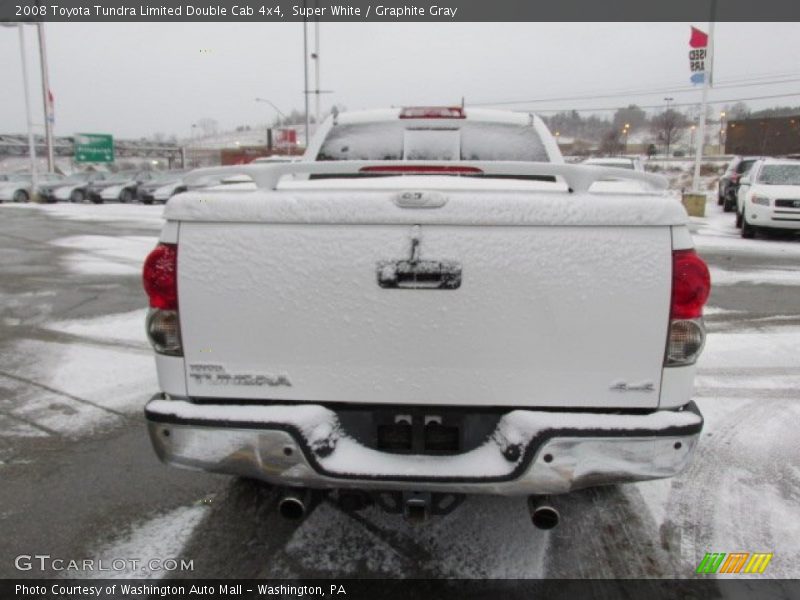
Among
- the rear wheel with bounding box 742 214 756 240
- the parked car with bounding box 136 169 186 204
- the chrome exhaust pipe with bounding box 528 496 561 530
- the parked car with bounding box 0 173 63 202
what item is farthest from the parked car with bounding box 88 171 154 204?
the chrome exhaust pipe with bounding box 528 496 561 530

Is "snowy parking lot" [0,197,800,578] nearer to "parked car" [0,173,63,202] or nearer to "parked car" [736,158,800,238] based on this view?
"parked car" [736,158,800,238]

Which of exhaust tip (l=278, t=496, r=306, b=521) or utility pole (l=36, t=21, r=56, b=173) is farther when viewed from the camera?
utility pole (l=36, t=21, r=56, b=173)

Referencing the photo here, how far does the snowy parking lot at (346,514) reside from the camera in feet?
9.73

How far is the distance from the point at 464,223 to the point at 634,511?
2.04m

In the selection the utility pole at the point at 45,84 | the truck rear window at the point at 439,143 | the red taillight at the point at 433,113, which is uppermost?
the utility pole at the point at 45,84

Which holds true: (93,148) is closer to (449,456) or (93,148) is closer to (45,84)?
(45,84)

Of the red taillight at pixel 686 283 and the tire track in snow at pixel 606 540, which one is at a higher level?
the red taillight at pixel 686 283

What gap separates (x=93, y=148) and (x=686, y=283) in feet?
159

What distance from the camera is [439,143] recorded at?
4.69 metres

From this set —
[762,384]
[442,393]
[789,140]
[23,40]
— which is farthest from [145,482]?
[789,140]

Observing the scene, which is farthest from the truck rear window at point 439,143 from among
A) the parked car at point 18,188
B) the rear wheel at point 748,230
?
the parked car at point 18,188

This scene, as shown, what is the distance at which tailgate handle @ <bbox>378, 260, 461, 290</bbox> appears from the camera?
235 cm

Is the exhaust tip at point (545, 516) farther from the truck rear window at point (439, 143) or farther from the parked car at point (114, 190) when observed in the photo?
the parked car at point (114, 190)

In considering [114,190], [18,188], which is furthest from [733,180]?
[18,188]
